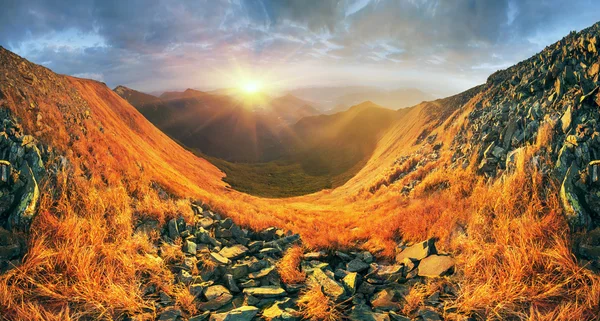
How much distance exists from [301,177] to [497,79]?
73352 mm

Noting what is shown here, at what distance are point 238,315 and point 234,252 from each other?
2775 mm

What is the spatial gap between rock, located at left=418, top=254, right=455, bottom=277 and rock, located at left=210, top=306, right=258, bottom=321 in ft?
13.2

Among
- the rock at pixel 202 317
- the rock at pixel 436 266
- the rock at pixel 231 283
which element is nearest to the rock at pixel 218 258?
the rock at pixel 231 283

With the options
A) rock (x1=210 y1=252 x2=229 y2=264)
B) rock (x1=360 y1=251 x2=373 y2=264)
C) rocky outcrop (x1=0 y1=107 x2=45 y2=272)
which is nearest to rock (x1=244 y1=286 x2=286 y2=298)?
rock (x1=210 y1=252 x2=229 y2=264)

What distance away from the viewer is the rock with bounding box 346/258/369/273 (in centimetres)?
719

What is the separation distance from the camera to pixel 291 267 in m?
7.12

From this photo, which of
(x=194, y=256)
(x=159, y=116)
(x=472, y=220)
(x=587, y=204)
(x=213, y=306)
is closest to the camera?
(x=213, y=306)

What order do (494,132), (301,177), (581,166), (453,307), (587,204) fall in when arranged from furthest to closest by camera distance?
(301,177) → (494,132) → (581,166) → (587,204) → (453,307)

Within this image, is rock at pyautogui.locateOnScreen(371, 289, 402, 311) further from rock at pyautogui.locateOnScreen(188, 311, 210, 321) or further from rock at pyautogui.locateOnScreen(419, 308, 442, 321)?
rock at pyautogui.locateOnScreen(188, 311, 210, 321)

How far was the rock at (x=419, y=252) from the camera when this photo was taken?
23.8 feet

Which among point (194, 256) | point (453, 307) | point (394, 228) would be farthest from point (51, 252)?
point (394, 228)

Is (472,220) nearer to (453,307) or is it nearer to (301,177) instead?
(453,307)

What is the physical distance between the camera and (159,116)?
619 feet

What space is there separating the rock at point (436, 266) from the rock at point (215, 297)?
4.56 meters
